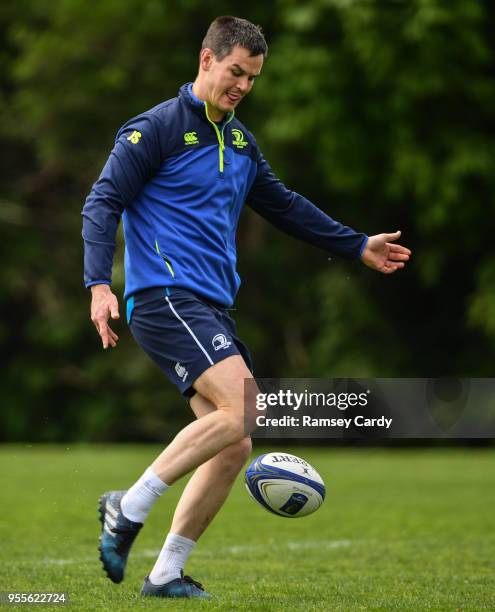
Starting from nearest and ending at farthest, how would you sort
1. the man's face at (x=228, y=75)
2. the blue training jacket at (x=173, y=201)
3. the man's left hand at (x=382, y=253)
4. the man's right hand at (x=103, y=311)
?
the man's right hand at (x=103, y=311)
the blue training jacket at (x=173, y=201)
the man's face at (x=228, y=75)
the man's left hand at (x=382, y=253)

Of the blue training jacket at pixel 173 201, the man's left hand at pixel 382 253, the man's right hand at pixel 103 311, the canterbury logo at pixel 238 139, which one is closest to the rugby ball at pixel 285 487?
the blue training jacket at pixel 173 201

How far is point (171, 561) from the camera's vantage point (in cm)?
517

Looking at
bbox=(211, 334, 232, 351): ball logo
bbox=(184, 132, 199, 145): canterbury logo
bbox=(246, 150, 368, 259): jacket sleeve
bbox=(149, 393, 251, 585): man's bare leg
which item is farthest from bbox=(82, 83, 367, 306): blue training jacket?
bbox=(149, 393, 251, 585): man's bare leg

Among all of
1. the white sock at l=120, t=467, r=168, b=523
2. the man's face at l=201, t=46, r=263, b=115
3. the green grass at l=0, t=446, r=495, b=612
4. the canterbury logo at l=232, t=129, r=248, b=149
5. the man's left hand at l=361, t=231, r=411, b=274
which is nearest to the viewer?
the white sock at l=120, t=467, r=168, b=523

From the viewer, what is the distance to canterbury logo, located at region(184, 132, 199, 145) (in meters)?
5.15

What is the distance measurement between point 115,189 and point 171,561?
1.58 meters

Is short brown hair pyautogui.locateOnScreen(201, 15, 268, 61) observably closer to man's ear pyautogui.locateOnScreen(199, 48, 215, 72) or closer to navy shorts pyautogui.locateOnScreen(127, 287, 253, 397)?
man's ear pyautogui.locateOnScreen(199, 48, 215, 72)

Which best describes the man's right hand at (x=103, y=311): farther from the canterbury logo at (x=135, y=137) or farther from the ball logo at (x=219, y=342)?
the canterbury logo at (x=135, y=137)

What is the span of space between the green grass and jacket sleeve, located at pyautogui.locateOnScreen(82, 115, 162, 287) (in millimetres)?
1362

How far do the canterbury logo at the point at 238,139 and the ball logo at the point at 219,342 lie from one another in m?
0.91

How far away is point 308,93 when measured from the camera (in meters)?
21.6

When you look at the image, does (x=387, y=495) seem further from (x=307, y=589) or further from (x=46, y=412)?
(x=46, y=412)

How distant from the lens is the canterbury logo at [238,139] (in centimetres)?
535

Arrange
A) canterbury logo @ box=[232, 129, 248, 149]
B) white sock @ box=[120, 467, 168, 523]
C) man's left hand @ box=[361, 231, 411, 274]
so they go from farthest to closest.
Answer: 1. man's left hand @ box=[361, 231, 411, 274]
2. canterbury logo @ box=[232, 129, 248, 149]
3. white sock @ box=[120, 467, 168, 523]
